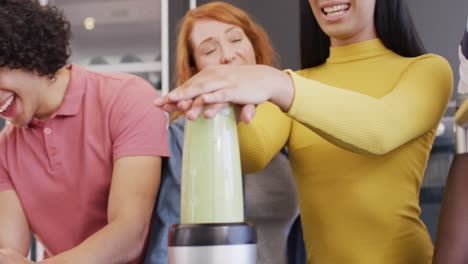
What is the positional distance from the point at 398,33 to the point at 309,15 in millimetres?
153

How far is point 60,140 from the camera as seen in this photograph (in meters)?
1.22

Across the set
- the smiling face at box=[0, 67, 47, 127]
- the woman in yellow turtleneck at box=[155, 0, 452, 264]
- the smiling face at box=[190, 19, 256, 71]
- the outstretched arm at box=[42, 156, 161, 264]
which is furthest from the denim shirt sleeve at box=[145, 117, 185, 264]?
the smiling face at box=[190, 19, 256, 71]

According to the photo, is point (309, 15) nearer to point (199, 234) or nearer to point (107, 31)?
point (199, 234)

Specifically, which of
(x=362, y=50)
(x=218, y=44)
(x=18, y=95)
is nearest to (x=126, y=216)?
(x=18, y=95)

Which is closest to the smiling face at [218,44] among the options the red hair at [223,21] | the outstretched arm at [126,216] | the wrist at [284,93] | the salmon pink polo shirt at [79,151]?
the red hair at [223,21]

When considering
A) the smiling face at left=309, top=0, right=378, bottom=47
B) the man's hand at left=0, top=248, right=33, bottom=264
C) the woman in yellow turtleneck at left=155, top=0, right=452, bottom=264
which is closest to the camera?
the woman in yellow turtleneck at left=155, top=0, right=452, bottom=264

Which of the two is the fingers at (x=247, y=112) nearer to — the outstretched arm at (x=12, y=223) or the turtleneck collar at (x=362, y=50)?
the turtleneck collar at (x=362, y=50)

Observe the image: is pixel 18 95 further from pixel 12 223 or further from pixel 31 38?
pixel 12 223

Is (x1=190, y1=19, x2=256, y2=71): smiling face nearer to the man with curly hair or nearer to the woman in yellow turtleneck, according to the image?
the man with curly hair

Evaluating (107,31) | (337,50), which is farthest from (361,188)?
(107,31)

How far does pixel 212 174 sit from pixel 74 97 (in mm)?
700

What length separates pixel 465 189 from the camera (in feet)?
2.41

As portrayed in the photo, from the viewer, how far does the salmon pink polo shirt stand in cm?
116

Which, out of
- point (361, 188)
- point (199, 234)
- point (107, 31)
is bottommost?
point (107, 31)
